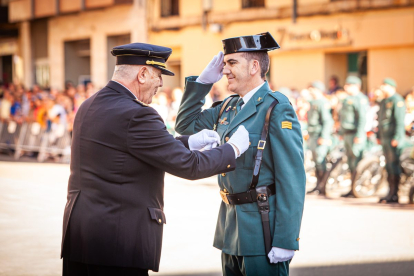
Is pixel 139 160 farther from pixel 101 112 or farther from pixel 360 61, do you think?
pixel 360 61

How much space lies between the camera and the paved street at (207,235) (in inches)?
272

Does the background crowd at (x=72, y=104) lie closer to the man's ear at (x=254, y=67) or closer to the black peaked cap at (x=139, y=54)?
the man's ear at (x=254, y=67)

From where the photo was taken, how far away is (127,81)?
12.6ft

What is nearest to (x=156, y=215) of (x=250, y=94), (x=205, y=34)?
(x=250, y=94)

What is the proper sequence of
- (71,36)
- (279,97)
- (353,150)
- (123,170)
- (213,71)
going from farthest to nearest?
(71,36), (353,150), (213,71), (279,97), (123,170)

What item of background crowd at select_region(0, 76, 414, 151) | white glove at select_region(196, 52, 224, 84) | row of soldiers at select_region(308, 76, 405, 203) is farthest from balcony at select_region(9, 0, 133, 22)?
white glove at select_region(196, 52, 224, 84)

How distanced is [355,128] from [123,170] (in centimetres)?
928

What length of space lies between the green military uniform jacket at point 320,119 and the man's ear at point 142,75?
9241 mm

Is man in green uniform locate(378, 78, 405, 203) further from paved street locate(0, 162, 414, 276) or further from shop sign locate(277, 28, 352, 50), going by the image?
shop sign locate(277, 28, 352, 50)

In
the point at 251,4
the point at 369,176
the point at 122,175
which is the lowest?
the point at 369,176

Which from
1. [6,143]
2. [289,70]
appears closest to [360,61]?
[289,70]

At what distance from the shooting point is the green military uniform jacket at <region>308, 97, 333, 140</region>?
503 inches

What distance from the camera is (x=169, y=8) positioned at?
2728 centimetres

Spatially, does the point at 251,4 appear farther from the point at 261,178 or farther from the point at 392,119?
the point at 261,178
